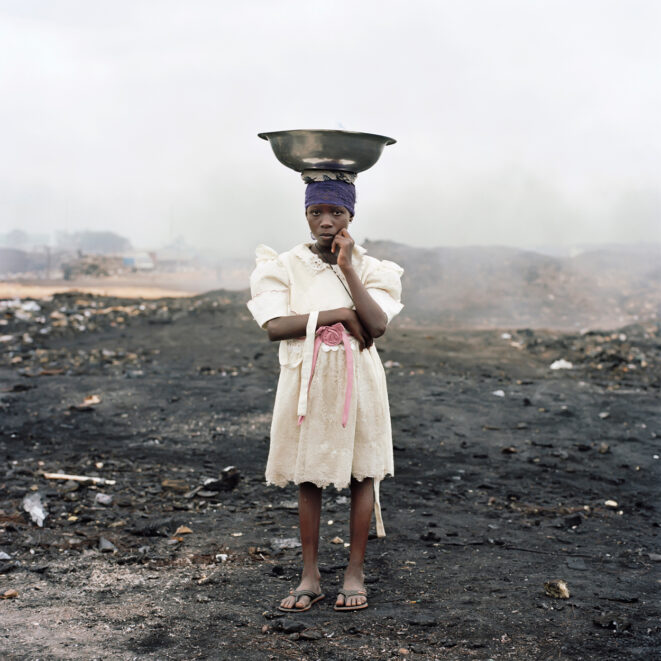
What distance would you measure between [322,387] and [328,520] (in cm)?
172

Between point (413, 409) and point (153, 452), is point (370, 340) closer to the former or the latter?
point (153, 452)

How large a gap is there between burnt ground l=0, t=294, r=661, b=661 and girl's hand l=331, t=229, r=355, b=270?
149 centimetres

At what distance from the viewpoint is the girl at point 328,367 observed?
11.2ft

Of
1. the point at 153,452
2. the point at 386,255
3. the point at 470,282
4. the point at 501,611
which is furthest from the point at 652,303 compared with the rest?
the point at 501,611

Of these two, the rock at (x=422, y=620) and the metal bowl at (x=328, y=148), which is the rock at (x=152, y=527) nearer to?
the rock at (x=422, y=620)

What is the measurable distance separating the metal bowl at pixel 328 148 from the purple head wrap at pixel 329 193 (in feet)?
0.22

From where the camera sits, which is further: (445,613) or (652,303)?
(652,303)

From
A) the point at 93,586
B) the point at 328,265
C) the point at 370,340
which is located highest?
the point at 328,265

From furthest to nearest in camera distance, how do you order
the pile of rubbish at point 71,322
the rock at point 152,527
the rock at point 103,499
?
the pile of rubbish at point 71,322 → the rock at point 103,499 → the rock at point 152,527

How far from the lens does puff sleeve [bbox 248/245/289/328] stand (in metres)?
3.44

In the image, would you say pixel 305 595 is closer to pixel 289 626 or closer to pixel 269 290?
pixel 289 626

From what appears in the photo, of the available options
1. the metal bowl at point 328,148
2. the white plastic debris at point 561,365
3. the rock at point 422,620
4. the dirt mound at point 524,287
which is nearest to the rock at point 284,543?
the rock at point 422,620

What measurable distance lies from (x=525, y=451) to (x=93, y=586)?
3935 millimetres

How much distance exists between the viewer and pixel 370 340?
11.5 ft
